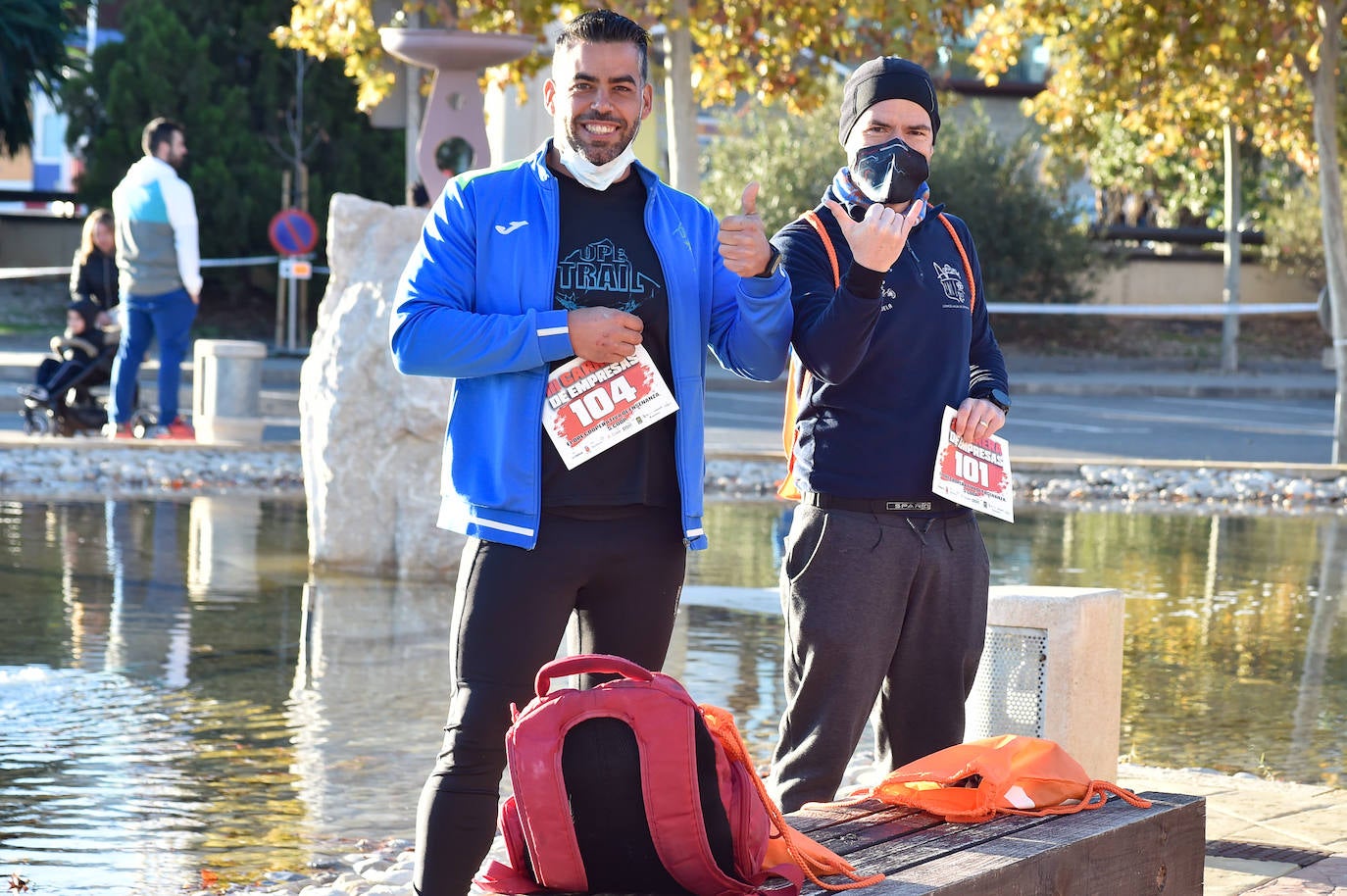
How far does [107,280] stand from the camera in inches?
590

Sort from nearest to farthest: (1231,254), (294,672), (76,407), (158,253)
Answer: (294,672) < (158,253) < (76,407) < (1231,254)

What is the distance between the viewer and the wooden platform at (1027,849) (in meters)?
3.43

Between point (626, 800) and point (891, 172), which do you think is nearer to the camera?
point (626, 800)

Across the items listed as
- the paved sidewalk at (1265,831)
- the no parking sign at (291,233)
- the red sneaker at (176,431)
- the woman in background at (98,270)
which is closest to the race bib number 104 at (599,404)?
the paved sidewalk at (1265,831)

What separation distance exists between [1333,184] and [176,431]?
27.9 ft

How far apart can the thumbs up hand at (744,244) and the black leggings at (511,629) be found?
0.49 metres

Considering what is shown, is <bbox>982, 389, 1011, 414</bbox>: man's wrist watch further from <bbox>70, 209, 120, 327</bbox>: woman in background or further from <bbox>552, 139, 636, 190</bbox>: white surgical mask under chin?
<bbox>70, 209, 120, 327</bbox>: woman in background

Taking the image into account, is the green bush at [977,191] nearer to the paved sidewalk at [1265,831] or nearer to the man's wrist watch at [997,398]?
the paved sidewalk at [1265,831]

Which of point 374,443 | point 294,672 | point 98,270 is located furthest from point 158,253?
point 294,672

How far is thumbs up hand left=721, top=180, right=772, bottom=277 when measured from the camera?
3738mm

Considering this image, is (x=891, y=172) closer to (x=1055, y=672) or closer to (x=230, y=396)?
(x=1055, y=672)

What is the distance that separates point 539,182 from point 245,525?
7625 millimetres

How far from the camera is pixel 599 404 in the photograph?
12.2ft

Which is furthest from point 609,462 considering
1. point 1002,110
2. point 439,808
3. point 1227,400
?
point 1002,110
